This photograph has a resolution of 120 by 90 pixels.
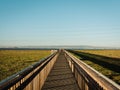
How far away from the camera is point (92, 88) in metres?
5.62

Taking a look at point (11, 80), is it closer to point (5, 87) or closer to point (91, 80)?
point (5, 87)

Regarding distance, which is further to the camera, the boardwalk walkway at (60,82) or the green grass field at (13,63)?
the green grass field at (13,63)

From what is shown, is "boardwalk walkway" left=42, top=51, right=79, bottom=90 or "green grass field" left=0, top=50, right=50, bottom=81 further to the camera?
"green grass field" left=0, top=50, right=50, bottom=81

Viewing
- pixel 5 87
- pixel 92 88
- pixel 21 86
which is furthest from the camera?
pixel 92 88

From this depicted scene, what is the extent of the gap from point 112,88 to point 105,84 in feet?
1.73

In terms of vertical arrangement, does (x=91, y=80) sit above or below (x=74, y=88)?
above

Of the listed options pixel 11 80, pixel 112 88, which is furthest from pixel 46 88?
pixel 112 88

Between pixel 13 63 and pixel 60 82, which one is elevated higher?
pixel 60 82

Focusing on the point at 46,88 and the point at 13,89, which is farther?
the point at 46,88

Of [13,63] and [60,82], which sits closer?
[60,82]

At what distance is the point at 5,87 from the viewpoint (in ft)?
12.5

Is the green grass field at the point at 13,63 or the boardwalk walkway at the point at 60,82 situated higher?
the boardwalk walkway at the point at 60,82

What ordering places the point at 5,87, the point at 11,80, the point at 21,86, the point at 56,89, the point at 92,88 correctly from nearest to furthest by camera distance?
the point at 5,87, the point at 11,80, the point at 21,86, the point at 92,88, the point at 56,89

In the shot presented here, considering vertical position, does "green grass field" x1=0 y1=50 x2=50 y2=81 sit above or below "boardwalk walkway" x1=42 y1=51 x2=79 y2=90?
below
